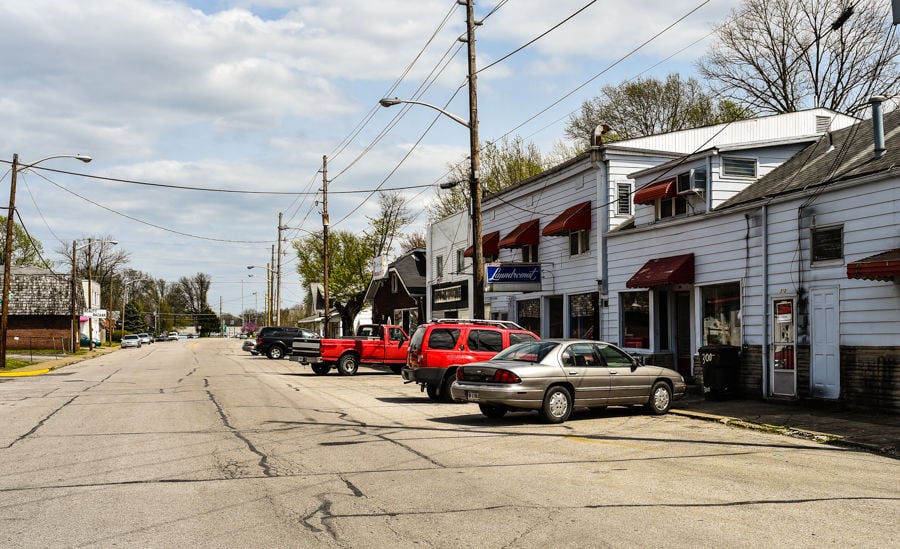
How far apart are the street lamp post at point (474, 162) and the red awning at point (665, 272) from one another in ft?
13.5

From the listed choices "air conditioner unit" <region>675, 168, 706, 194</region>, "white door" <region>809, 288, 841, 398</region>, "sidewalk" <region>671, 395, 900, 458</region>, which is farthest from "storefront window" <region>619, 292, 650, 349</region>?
"white door" <region>809, 288, 841, 398</region>

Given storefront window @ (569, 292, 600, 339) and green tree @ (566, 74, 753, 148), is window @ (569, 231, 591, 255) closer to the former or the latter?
storefront window @ (569, 292, 600, 339)

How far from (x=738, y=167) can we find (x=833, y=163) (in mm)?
3120

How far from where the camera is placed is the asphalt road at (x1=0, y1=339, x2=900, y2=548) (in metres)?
6.53

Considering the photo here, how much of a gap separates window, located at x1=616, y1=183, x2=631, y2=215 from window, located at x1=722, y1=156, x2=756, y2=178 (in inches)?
164

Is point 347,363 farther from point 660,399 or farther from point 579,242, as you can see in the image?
point 660,399

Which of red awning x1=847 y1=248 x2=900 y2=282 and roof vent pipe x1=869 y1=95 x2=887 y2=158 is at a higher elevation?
roof vent pipe x1=869 y1=95 x2=887 y2=158

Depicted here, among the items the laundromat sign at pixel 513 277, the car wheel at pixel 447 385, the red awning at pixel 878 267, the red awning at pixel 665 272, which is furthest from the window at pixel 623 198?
the red awning at pixel 878 267

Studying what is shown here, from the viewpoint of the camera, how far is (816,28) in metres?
35.0

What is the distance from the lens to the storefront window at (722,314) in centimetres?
1895

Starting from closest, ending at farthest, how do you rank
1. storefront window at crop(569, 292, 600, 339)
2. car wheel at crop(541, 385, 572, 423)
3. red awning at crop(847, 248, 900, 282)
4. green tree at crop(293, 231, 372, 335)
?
red awning at crop(847, 248, 900, 282) → car wheel at crop(541, 385, 572, 423) → storefront window at crop(569, 292, 600, 339) → green tree at crop(293, 231, 372, 335)

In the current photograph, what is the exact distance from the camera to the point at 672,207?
22.1m

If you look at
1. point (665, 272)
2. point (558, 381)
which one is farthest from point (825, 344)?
point (558, 381)

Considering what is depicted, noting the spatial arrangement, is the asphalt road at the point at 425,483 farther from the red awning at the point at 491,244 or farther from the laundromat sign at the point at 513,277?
the red awning at the point at 491,244
